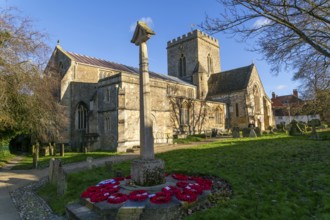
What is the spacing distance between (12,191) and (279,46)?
425 inches

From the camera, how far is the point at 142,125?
6324 millimetres

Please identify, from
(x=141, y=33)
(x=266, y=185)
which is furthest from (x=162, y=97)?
(x=266, y=185)

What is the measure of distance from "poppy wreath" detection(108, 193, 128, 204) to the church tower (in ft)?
106

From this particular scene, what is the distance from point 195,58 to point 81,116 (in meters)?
21.5

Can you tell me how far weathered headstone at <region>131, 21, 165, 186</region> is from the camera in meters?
5.81

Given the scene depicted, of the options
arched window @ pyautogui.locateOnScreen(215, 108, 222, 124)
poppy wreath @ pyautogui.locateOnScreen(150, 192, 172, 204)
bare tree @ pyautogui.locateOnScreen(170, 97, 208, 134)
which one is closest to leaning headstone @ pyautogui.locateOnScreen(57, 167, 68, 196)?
poppy wreath @ pyautogui.locateOnScreen(150, 192, 172, 204)

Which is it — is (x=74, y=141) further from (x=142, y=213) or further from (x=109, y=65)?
(x=142, y=213)

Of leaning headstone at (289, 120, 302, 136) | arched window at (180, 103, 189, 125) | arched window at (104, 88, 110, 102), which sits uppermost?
arched window at (104, 88, 110, 102)

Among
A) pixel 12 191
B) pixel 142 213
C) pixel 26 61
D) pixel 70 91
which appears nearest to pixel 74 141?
pixel 70 91

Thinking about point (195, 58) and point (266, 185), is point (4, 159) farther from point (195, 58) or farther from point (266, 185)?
point (195, 58)

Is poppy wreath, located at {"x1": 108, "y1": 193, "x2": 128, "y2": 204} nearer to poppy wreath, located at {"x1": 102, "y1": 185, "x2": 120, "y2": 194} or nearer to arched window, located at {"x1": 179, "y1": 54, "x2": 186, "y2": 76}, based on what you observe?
poppy wreath, located at {"x1": 102, "y1": 185, "x2": 120, "y2": 194}

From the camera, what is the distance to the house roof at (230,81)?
35.2 metres

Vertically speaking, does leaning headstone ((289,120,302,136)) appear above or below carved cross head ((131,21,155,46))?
below

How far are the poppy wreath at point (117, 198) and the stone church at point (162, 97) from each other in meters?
12.3
